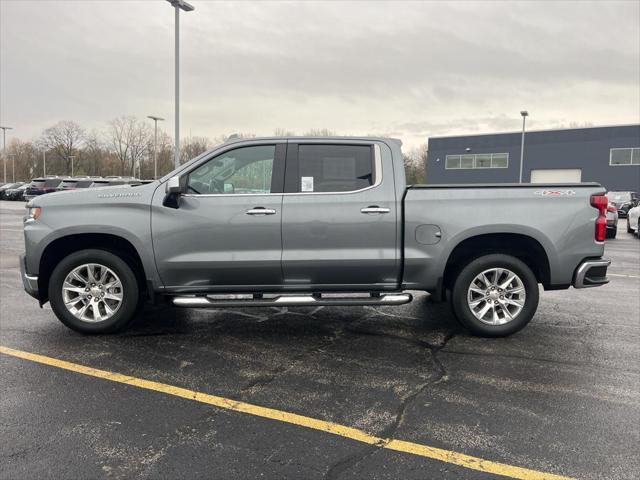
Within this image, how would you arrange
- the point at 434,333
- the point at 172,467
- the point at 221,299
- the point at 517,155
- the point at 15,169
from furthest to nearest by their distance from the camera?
1. the point at 15,169
2. the point at 517,155
3. the point at 434,333
4. the point at 221,299
5. the point at 172,467

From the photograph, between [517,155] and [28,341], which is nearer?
[28,341]

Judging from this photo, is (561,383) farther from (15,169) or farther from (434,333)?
(15,169)

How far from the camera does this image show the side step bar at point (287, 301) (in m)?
4.87

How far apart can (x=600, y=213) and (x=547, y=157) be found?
50.1 meters

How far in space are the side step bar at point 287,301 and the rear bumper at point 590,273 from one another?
169cm

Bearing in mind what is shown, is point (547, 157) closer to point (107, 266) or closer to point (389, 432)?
point (107, 266)

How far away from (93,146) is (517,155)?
67725 millimetres

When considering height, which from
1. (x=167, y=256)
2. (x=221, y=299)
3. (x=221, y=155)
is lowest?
(x=221, y=299)

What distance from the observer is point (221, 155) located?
5.11 metres

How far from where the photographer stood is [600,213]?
16.6 ft

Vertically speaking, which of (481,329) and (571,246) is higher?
(571,246)

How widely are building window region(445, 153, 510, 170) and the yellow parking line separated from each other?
177 feet

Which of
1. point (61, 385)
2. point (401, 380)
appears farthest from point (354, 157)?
point (61, 385)

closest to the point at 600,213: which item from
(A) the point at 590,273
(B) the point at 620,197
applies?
(A) the point at 590,273
